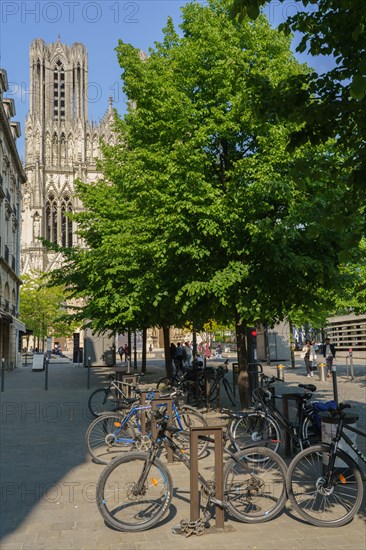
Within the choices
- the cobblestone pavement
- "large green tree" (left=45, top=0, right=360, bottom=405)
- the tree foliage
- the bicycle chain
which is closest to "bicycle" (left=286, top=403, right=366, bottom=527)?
the cobblestone pavement

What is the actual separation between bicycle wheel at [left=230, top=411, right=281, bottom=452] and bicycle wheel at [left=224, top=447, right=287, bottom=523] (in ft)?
5.76

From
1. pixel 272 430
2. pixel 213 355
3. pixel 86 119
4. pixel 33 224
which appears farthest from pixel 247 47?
pixel 86 119

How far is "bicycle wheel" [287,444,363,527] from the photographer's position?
5.51m

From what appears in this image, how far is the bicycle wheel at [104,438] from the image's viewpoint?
329 inches

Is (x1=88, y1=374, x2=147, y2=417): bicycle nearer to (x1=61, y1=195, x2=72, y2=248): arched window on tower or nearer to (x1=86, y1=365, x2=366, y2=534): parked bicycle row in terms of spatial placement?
(x1=86, y1=365, x2=366, y2=534): parked bicycle row

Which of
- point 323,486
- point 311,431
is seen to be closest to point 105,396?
point 311,431

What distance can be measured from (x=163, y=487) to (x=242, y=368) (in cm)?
747

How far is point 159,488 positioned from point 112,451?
135 inches

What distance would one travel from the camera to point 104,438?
8703mm

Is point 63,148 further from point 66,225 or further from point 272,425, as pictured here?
point 272,425

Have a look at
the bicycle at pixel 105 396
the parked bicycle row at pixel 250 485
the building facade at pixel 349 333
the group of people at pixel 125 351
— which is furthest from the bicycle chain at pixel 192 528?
the building facade at pixel 349 333

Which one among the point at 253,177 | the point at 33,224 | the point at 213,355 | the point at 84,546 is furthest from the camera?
the point at 33,224

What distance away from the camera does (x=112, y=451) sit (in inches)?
347

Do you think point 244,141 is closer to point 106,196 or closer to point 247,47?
point 247,47
